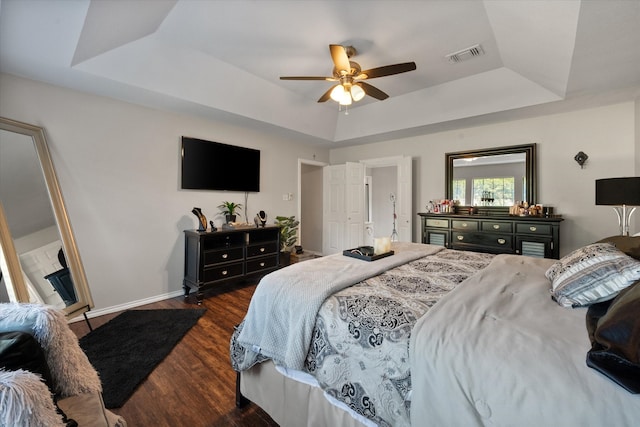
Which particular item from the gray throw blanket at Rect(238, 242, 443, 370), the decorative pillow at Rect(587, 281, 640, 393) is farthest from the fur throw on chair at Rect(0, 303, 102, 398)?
the decorative pillow at Rect(587, 281, 640, 393)

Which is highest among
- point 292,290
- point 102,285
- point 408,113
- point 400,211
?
point 408,113

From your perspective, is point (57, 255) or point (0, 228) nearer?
point (0, 228)

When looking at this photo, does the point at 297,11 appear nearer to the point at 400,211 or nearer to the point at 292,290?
the point at 292,290

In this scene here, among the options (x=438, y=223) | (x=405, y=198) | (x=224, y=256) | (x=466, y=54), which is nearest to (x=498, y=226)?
(x=438, y=223)

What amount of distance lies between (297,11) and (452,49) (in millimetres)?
1704

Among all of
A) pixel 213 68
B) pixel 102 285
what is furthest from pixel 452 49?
pixel 102 285

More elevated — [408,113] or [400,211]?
[408,113]

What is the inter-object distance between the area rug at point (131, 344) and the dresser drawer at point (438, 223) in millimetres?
3416

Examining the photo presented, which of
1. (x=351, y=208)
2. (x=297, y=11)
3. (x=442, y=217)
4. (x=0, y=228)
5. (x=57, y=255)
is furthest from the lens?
(x=351, y=208)

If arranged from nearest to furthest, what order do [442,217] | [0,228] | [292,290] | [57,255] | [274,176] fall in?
[292,290] → [0,228] → [57,255] → [442,217] → [274,176]

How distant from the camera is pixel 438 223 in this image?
4207 mm

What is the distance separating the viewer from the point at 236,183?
430 centimetres

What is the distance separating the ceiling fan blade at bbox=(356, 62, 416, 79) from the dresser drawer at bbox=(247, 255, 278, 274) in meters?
2.80

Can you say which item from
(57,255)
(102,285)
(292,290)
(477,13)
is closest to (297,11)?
(477,13)
